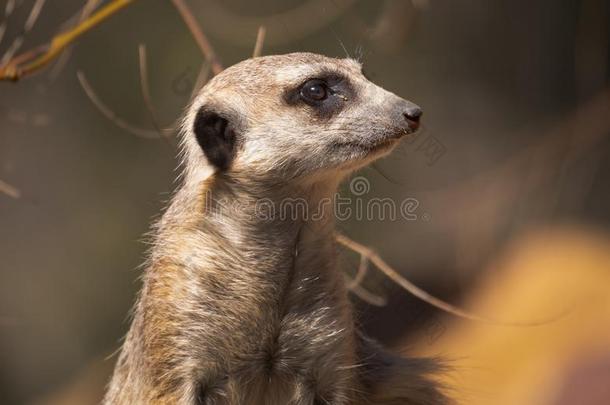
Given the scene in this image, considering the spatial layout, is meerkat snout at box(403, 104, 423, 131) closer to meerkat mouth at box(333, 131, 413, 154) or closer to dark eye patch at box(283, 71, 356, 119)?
meerkat mouth at box(333, 131, 413, 154)

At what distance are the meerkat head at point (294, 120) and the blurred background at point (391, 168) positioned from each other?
3382 mm

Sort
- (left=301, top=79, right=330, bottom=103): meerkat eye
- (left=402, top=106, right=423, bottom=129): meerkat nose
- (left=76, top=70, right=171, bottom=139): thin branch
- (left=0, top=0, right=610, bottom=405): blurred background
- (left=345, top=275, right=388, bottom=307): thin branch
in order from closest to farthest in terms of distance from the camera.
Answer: (left=402, top=106, right=423, bottom=129): meerkat nose
(left=301, top=79, right=330, bottom=103): meerkat eye
(left=76, top=70, right=171, bottom=139): thin branch
(left=345, top=275, right=388, bottom=307): thin branch
(left=0, top=0, right=610, bottom=405): blurred background

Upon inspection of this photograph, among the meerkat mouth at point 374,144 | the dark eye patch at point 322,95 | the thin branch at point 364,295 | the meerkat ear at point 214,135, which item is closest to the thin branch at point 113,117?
the meerkat ear at point 214,135

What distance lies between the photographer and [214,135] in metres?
2.92

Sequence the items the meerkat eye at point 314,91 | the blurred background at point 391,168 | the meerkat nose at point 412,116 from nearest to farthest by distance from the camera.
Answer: the meerkat nose at point 412,116, the meerkat eye at point 314,91, the blurred background at point 391,168

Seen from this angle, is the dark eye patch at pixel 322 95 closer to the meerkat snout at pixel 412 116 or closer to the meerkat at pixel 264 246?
the meerkat at pixel 264 246

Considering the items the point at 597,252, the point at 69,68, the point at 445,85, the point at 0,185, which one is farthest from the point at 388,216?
the point at 0,185

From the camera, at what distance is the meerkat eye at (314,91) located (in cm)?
288

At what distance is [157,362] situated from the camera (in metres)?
2.85

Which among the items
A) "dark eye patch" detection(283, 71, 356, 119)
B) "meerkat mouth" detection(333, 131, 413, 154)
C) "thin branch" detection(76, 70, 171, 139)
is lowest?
"thin branch" detection(76, 70, 171, 139)

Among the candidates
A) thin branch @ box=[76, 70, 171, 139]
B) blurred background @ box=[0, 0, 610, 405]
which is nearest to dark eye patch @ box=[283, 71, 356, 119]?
thin branch @ box=[76, 70, 171, 139]

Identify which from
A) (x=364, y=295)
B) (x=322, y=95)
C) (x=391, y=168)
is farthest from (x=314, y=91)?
(x=391, y=168)

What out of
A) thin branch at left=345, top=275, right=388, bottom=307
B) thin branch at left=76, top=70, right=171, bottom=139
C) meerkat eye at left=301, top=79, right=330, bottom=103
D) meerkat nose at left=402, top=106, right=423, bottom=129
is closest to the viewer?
meerkat nose at left=402, top=106, right=423, bottom=129

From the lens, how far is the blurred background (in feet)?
21.5
